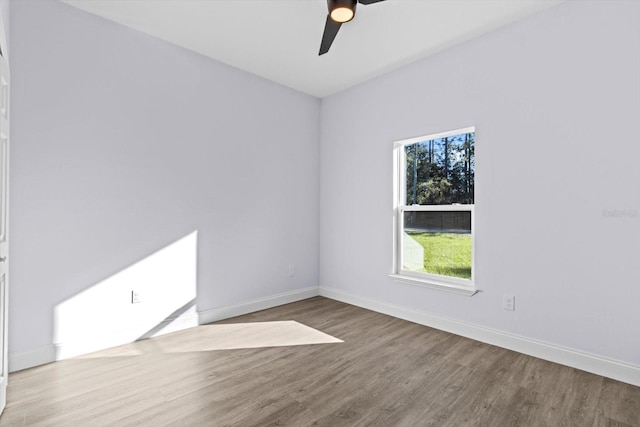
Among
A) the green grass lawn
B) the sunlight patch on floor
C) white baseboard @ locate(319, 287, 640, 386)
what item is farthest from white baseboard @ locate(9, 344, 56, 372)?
the green grass lawn

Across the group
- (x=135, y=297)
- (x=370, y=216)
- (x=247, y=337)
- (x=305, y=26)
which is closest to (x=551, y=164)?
(x=370, y=216)

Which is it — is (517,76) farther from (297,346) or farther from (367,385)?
(297,346)

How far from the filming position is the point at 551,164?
2523 mm

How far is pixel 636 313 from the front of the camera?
2180 mm

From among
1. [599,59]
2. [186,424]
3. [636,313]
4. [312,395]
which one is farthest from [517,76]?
[186,424]

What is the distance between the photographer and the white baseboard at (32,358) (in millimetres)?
2299

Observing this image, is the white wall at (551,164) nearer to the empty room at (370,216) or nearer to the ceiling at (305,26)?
the empty room at (370,216)

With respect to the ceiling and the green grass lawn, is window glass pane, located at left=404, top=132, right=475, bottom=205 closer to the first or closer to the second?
the green grass lawn

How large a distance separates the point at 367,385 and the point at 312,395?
39 centimetres

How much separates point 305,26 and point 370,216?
2106 mm

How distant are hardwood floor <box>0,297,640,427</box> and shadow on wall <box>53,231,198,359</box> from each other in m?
0.13

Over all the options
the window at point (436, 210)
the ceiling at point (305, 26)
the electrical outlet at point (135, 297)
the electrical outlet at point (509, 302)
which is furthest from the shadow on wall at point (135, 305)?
the electrical outlet at point (509, 302)

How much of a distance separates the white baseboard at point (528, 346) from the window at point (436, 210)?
345 millimetres

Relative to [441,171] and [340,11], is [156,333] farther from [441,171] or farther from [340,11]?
[441,171]
